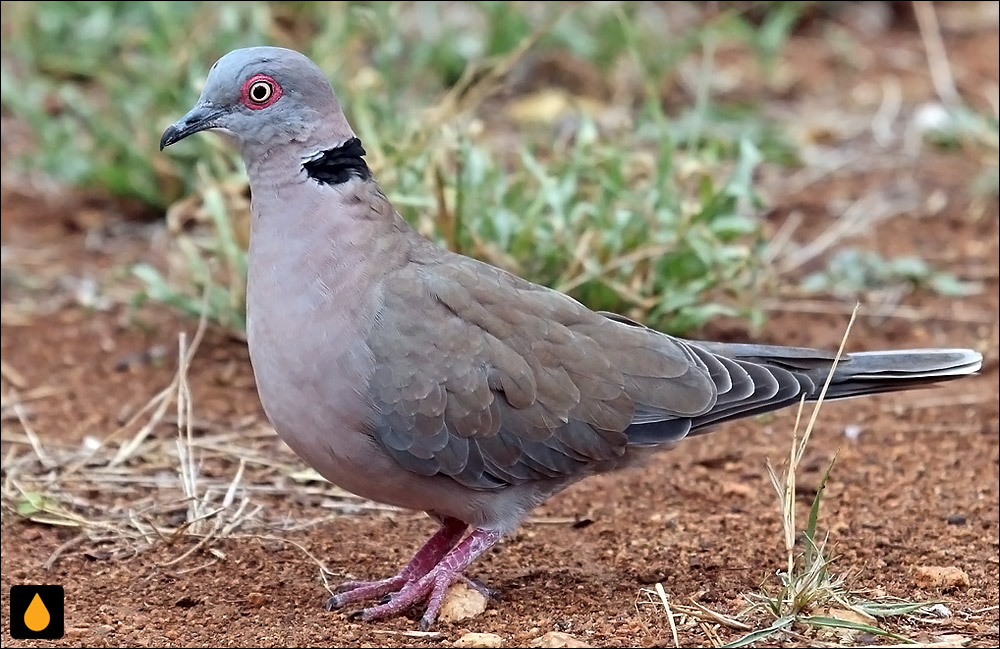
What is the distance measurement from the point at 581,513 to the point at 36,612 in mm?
1656

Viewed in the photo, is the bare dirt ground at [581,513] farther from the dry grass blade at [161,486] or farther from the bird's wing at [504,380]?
the bird's wing at [504,380]

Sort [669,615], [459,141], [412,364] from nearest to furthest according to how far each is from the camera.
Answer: [669,615]
[412,364]
[459,141]

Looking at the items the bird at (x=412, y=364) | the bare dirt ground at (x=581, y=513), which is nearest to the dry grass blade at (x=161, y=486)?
the bare dirt ground at (x=581, y=513)

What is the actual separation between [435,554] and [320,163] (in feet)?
3.57

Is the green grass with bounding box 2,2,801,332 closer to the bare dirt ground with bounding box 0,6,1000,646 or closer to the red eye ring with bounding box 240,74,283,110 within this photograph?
the bare dirt ground with bounding box 0,6,1000,646

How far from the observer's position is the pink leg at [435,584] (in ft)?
11.6

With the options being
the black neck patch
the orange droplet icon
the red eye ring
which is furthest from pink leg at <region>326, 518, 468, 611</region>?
the red eye ring

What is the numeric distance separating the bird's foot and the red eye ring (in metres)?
1.21

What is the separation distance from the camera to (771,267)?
595 centimetres

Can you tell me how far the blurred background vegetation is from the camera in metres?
5.27

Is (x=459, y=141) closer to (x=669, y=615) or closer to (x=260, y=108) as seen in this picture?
(x=260, y=108)

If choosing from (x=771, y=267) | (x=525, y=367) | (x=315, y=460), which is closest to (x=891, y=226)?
(x=771, y=267)

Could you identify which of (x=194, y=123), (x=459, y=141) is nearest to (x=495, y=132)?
(x=459, y=141)

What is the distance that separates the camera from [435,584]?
358 cm
